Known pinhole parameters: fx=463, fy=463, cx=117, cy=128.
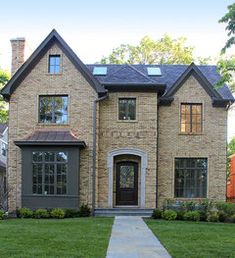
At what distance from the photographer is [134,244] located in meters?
11.4

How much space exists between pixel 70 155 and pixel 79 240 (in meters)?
9.67

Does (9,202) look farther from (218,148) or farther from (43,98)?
(218,148)

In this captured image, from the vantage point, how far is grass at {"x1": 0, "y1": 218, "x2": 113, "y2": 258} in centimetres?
960

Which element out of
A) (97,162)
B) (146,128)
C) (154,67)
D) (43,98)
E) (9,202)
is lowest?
(9,202)

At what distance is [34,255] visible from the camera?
9.27 m

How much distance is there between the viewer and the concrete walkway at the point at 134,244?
9.82 meters

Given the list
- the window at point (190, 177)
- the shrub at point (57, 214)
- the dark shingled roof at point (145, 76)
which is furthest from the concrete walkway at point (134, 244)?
the dark shingled roof at point (145, 76)

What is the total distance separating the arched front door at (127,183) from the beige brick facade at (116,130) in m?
0.56

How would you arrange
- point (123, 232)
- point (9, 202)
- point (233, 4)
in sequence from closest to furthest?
point (233, 4) < point (123, 232) < point (9, 202)

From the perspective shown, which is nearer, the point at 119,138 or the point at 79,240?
the point at 79,240

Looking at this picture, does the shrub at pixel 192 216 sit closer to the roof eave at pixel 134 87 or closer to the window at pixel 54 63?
the roof eave at pixel 134 87

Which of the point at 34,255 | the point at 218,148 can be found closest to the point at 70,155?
the point at 218,148

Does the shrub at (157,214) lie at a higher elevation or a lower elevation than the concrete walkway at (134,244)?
lower

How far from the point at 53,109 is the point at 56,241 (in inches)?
453
